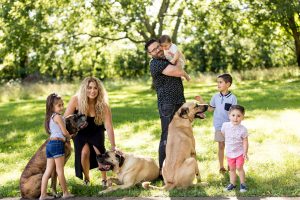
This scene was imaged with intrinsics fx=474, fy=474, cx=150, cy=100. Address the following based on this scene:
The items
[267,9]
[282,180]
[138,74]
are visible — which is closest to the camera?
[282,180]

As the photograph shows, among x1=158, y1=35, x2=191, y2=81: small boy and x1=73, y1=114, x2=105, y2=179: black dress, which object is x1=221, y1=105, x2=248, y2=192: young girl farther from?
x1=73, y1=114, x2=105, y2=179: black dress

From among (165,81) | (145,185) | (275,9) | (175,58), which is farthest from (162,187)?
(275,9)

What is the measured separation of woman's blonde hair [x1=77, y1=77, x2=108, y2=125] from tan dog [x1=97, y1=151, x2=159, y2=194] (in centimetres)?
70

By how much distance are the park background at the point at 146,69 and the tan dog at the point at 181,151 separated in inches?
10.5

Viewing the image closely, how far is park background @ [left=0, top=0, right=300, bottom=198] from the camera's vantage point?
8508mm

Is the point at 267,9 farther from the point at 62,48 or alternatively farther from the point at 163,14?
the point at 62,48

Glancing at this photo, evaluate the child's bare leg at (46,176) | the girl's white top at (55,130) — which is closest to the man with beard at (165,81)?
the girl's white top at (55,130)

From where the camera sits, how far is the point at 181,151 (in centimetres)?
698

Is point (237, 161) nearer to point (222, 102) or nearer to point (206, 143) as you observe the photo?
point (222, 102)

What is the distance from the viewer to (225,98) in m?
7.74

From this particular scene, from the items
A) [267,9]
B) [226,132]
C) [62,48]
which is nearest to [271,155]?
[226,132]

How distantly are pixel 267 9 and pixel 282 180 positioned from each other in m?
18.7

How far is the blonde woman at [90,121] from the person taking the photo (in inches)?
295

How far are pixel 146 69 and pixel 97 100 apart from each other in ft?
133
